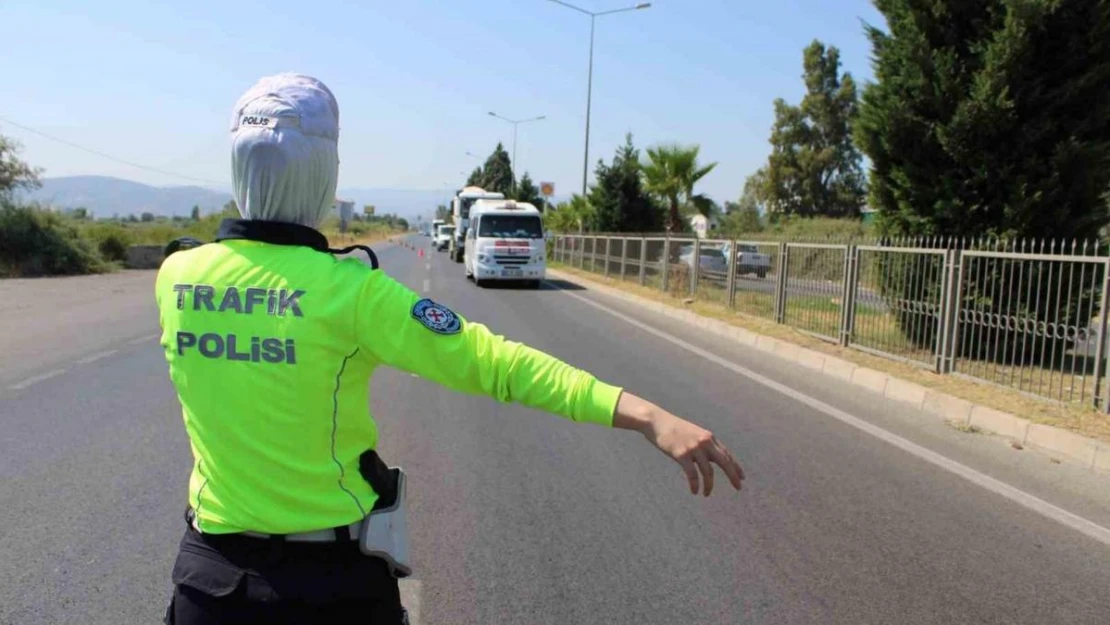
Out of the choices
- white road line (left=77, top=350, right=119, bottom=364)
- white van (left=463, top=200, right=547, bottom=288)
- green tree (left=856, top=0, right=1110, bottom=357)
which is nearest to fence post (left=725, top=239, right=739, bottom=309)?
green tree (left=856, top=0, right=1110, bottom=357)

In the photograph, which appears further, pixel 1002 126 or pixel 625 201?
pixel 625 201

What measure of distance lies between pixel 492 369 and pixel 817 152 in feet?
174

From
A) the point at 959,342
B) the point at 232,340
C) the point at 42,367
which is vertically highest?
the point at 232,340

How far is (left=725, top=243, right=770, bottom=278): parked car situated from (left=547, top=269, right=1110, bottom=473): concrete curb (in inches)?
62.4

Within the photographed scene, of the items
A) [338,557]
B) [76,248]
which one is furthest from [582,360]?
[76,248]

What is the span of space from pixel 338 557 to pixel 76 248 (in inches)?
1132

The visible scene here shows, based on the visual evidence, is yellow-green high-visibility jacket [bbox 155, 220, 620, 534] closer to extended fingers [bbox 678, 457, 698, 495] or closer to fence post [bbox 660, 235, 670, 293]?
extended fingers [bbox 678, 457, 698, 495]

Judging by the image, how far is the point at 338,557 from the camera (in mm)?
1846

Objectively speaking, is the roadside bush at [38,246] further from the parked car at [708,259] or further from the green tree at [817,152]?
the green tree at [817,152]

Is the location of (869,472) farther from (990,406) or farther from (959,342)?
(959,342)

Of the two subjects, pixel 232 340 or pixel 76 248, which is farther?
pixel 76 248

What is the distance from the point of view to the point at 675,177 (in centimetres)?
3134

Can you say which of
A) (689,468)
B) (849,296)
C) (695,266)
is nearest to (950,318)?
(849,296)

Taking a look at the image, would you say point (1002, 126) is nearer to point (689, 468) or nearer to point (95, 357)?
point (689, 468)
